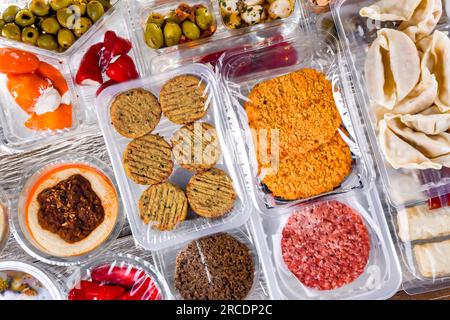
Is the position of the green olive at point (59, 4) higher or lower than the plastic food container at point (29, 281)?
higher

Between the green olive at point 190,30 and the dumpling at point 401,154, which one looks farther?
the green olive at point 190,30

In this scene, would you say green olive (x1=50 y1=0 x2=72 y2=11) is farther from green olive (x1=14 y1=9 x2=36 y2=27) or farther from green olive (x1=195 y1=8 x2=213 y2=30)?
green olive (x1=195 y1=8 x2=213 y2=30)

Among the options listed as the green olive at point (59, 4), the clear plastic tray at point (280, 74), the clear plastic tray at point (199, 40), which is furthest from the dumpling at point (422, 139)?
the green olive at point (59, 4)

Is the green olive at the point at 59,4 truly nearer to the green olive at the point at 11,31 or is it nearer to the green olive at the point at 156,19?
the green olive at the point at 11,31

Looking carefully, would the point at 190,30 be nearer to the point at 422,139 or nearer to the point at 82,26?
the point at 82,26
